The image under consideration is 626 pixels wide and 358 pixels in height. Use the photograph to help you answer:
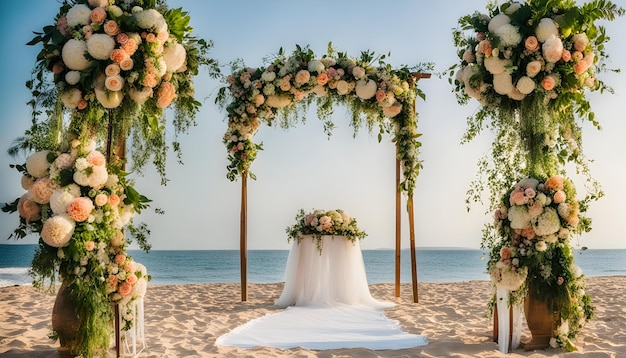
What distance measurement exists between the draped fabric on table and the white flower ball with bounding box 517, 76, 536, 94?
2.74 metres

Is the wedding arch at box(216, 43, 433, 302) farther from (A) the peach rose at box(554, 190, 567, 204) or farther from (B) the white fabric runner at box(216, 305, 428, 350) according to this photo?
(A) the peach rose at box(554, 190, 567, 204)

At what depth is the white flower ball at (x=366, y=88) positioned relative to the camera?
854 centimetres

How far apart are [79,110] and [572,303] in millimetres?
4820

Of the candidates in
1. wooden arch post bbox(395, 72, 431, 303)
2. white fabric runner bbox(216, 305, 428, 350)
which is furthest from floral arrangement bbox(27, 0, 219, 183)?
wooden arch post bbox(395, 72, 431, 303)

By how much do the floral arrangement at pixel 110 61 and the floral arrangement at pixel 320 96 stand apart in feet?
12.1

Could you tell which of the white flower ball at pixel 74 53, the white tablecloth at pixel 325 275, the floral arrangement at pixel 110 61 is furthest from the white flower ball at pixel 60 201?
the white tablecloth at pixel 325 275

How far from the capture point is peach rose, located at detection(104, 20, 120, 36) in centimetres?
457

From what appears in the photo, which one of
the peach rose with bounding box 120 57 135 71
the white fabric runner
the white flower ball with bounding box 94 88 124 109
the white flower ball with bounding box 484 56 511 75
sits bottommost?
the white fabric runner

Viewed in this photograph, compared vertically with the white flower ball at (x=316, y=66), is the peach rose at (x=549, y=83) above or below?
below

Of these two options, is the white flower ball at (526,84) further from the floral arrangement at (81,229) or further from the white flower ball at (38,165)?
the white flower ball at (38,165)

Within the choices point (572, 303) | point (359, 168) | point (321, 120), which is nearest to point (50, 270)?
point (572, 303)

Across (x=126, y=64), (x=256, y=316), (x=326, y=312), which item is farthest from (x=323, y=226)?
(x=126, y=64)

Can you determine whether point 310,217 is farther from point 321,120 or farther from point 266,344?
point 266,344

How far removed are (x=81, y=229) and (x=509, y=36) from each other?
4.19 meters
